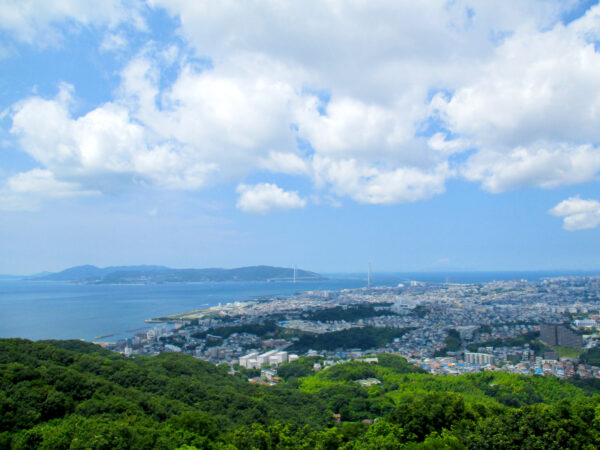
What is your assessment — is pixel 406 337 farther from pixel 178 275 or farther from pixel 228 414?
pixel 178 275

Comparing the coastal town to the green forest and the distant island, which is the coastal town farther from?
the distant island

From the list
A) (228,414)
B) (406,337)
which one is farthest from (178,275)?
(228,414)

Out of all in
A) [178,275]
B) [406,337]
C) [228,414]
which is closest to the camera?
[228,414]

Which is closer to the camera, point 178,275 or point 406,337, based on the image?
point 406,337

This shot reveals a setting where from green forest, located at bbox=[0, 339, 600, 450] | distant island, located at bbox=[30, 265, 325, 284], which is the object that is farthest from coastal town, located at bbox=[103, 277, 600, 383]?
distant island, located at bbox=[30, 265, 325, 284]

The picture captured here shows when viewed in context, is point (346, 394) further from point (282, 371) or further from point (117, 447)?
point (117, 447)

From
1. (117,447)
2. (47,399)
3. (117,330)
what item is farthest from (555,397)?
(117,330)
